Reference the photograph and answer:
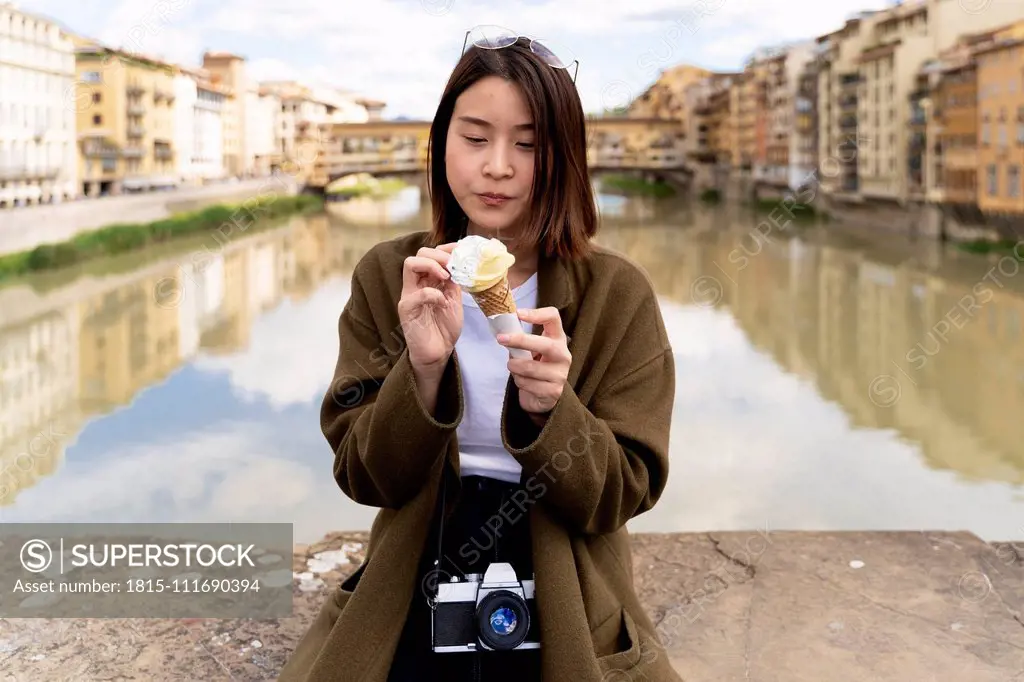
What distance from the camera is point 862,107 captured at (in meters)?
17.9

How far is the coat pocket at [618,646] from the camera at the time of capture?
0.85m

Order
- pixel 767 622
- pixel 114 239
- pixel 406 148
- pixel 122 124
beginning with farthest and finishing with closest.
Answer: pixel 406 148
pixel 122 124
pixel 114 239
pixel 767 622

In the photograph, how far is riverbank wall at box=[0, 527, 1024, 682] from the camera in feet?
3.97

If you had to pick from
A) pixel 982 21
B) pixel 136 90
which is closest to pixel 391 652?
pixel 982 21

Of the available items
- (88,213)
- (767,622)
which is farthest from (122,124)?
(767,622)

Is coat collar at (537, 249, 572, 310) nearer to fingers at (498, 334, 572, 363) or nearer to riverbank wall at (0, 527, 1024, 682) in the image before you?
fingers at (498, 334, 572, 363)

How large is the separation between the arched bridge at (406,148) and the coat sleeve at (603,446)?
18.3 meters

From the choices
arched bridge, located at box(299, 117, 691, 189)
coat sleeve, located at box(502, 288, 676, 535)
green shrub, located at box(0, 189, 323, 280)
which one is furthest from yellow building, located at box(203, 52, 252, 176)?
coat sleeve, located at box(502, 288, 676, 535)

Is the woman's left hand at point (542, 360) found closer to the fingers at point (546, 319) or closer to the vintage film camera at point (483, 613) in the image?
the fingers at point (546, 319)

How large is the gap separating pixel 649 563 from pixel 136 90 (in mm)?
19412

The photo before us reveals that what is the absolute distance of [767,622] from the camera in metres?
1.31

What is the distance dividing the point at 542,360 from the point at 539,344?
0.02 meters

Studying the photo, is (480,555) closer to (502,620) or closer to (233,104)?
(502,620)

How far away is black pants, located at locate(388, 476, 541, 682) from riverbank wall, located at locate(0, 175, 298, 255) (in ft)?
34.3
